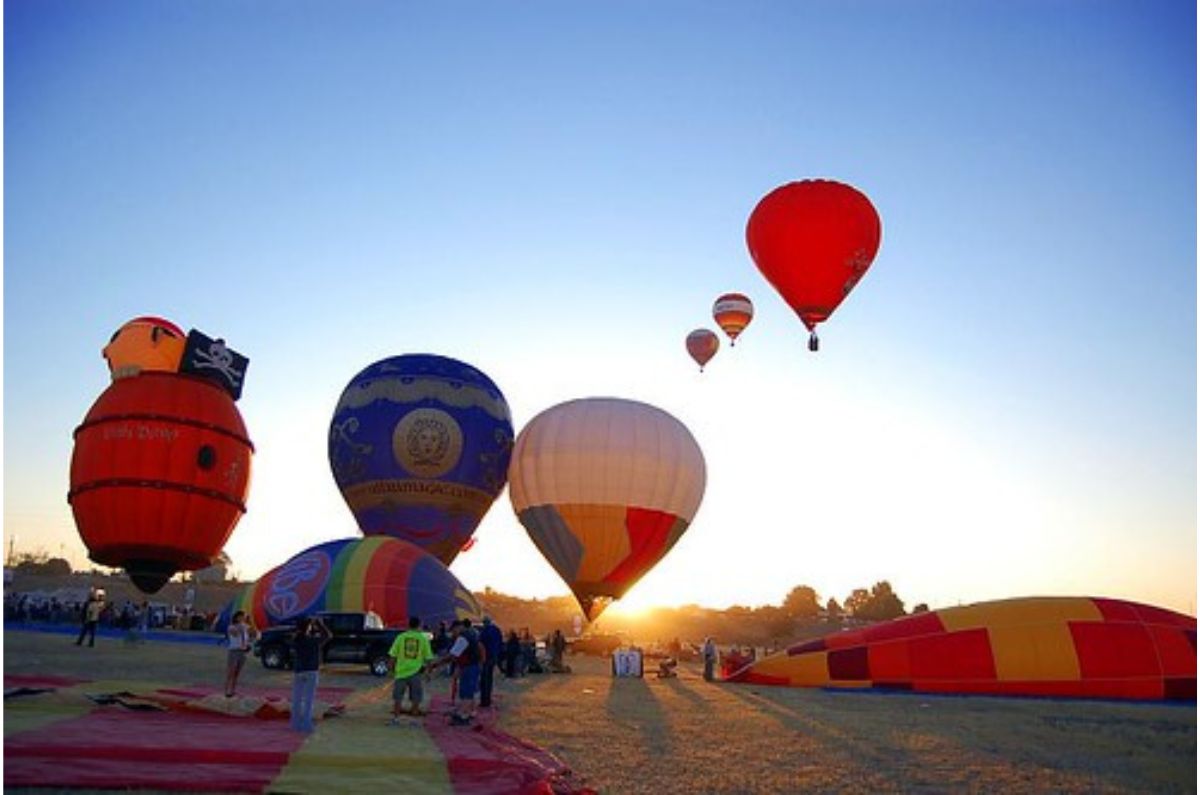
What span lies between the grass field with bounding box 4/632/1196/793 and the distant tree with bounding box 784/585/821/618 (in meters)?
86.5

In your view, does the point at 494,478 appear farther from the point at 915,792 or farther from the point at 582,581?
the point at 915,792

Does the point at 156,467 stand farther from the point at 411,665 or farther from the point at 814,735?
the point at 814,735

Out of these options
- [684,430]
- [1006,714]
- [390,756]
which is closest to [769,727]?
[1006,714]

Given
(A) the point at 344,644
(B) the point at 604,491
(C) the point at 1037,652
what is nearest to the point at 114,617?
(B) the point at 604,491

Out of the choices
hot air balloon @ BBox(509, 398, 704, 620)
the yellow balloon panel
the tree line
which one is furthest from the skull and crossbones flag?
the tree line

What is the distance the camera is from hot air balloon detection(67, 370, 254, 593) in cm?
2631

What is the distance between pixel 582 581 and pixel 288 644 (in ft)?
33.9

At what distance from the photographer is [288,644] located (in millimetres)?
Result: 21797

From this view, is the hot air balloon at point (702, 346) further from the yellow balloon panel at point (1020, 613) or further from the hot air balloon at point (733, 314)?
the yellow balloon panel at point (1020, 613)

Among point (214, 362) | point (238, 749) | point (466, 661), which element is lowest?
point (238, 749)

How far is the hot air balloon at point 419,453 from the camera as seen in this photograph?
100 ft

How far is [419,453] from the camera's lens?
30562 millimetres

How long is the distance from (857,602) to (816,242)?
285 ft

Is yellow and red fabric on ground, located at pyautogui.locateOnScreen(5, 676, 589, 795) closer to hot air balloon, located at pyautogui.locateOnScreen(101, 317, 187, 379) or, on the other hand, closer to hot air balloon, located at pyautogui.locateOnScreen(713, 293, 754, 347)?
hot air balloon, located at pyautogui.locateOnScreen(101, 317, 187, 379)
